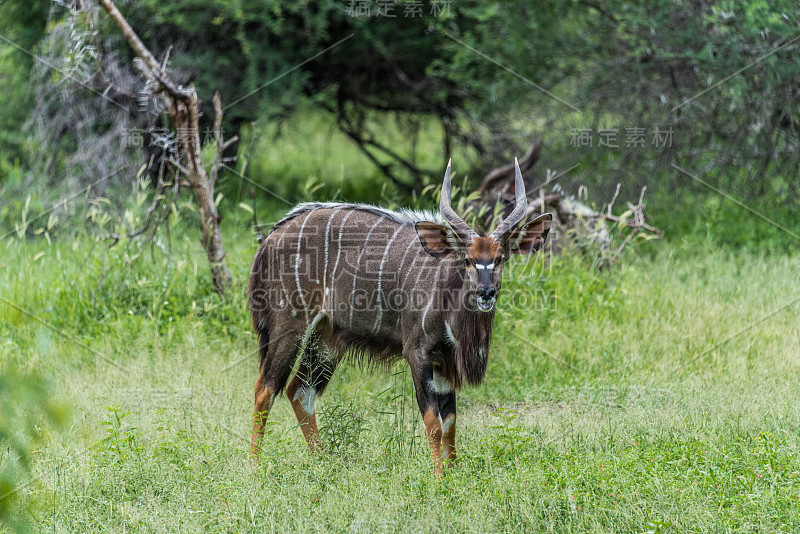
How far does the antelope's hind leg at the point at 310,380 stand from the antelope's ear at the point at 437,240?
2.73ft

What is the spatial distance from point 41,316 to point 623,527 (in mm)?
4330

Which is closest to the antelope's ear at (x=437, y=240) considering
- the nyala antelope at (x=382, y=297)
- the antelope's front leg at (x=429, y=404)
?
the nyala antelope at (x=382, y=297)

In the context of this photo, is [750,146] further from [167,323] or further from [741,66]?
[167,323]

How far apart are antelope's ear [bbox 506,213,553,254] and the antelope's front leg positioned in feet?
2.33

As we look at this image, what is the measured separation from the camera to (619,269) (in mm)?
6859

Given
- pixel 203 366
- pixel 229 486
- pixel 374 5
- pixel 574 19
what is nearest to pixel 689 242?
pixel 574 19

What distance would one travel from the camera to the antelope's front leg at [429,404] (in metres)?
4.04

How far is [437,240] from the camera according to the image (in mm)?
4098

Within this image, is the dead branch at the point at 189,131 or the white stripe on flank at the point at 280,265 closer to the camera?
the white stripe on flank at the point at 280,265

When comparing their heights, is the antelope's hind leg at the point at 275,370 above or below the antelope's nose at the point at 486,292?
below

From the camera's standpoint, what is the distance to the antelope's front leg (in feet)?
13.3

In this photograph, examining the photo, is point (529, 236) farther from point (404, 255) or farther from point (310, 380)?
point (310, 380)

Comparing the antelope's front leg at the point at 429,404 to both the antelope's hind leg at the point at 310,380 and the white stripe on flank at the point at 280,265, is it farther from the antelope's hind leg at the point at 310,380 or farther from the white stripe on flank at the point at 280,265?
the white stripe on flank at the point at 280,265

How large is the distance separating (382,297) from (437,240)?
17.7 inches
